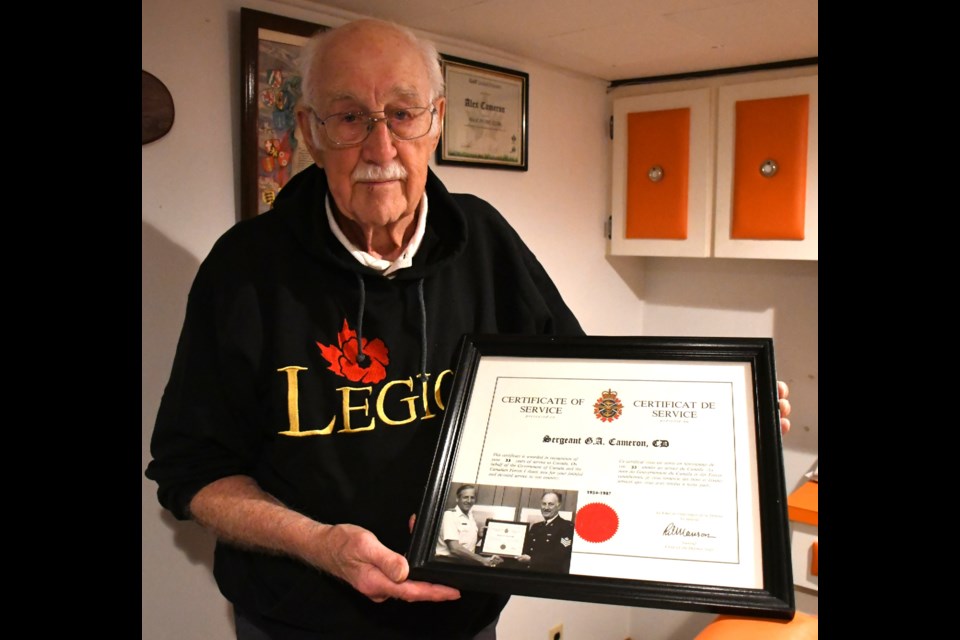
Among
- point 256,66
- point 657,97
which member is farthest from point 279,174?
point 657,97

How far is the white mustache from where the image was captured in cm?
115

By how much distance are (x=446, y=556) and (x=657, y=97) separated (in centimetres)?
213

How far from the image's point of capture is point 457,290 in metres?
1.25

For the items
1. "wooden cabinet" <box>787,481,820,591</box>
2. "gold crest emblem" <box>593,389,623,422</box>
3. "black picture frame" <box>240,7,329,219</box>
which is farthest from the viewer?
"wooden cabinet" <box>787,481,820,591</box>

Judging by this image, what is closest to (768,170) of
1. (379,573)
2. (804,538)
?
(804,538)

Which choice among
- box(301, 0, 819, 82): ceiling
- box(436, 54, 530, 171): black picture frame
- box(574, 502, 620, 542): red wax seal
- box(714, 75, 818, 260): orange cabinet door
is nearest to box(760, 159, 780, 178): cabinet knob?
box(714, 75, 818, 260): orange cabinet door

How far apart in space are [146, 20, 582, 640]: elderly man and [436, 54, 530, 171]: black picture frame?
92cm

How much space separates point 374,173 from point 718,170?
178 centimetres

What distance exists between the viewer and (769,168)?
2.45 metres

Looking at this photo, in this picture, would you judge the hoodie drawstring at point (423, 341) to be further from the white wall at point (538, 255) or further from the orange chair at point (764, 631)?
the orange chair at point (764, 631)

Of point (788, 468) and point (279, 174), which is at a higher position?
point (279, 174)

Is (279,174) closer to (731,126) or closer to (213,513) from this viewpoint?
(213,513)

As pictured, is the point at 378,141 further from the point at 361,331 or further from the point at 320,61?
the point at 361,331

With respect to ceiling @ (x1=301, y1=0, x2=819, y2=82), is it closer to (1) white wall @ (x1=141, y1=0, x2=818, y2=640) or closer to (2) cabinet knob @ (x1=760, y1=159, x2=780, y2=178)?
(1) white wall @ (x1=141, y1=0, x2=818, y2=640)
